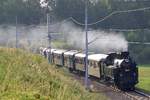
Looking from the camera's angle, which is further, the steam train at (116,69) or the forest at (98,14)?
the forest at (98,14)

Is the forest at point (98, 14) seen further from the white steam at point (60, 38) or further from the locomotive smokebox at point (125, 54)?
the locomotive smokebox at point (125, 54)

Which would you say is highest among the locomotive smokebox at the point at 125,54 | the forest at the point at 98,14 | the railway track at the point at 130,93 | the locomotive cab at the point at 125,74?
the forest at the point at 98,14

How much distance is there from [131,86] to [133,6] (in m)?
54.7

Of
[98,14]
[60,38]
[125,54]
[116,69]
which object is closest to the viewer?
[116,69]

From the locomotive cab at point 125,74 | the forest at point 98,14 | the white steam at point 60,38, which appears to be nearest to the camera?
the locomotive cab at point 125,74

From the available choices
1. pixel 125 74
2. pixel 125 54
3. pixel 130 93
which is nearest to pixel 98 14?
pixel 125 54

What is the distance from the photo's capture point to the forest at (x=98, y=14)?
84.3 meters

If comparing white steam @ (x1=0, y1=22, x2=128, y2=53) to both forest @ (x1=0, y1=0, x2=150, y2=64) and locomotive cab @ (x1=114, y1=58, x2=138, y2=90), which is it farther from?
locomotive cab @ (x1=114, y1=58, x2=138, y2=90)

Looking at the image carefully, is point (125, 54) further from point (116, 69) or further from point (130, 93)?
point (130, 93)

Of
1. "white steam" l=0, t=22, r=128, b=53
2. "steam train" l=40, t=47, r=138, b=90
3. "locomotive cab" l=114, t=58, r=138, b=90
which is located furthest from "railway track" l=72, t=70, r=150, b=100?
"white steam" l=0, t=22, r=128, b=53

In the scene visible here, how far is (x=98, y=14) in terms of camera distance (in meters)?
91.9

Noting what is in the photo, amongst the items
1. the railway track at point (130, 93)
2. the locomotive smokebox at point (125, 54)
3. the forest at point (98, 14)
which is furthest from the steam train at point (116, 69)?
the forest at point (98, 14)

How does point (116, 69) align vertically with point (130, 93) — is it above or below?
above

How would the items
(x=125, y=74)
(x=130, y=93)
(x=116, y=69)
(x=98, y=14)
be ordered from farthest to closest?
1. (x=98, y=14)
2. (x=125, y=74)
3. (x=116, y=69)
4. (x=130, y=93)
